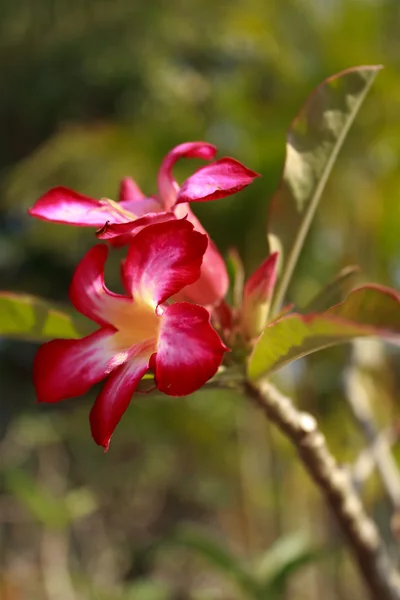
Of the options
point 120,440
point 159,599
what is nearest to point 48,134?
point 120,440

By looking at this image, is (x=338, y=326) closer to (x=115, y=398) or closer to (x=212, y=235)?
(x=115, y=398)

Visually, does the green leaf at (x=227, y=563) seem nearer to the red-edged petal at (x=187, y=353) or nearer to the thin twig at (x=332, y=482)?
the thin twig at (x=332, y=482)

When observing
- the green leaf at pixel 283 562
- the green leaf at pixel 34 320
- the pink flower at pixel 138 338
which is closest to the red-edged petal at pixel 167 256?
the pink flower at pixel 138 338

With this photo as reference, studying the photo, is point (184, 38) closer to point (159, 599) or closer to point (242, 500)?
point (242, 500)

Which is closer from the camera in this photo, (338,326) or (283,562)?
(338,326)

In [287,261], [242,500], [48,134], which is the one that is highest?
[287,261]

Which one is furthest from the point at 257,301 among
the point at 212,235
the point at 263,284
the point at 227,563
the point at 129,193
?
the point at 212,235
